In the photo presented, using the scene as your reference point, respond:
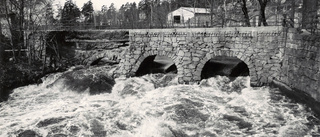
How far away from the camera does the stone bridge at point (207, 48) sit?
1280cm

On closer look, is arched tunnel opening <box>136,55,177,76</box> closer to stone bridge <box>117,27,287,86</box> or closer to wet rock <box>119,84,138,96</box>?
stone bridge <box>117,27,287,86</box>

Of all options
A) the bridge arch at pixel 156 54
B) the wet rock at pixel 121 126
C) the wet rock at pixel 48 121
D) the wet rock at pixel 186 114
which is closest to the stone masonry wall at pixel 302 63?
the wet rock at pixel 186 114

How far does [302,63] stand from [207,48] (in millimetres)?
4714

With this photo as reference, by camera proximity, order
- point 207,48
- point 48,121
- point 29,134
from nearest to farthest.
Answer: point 29,134 → point 48,121 → point 207,48

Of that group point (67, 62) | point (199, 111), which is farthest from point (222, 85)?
point (67, 62)

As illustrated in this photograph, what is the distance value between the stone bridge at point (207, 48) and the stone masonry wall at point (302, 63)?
522 millimetres

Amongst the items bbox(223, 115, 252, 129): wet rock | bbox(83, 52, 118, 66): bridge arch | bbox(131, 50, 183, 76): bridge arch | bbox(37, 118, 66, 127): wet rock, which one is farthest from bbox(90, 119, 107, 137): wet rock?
bbox(83, 52, 118, 66): bridge arch

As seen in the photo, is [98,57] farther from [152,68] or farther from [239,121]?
[239,121]

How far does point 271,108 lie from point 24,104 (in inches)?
466

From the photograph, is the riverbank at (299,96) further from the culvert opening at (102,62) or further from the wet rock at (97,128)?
the culvert opening at (102,62)

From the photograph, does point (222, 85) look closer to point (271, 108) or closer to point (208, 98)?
point (208, 98)

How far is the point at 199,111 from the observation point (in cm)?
1094

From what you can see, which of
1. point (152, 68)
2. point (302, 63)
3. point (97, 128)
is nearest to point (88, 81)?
point (152, 68)

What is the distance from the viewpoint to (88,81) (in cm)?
1558
